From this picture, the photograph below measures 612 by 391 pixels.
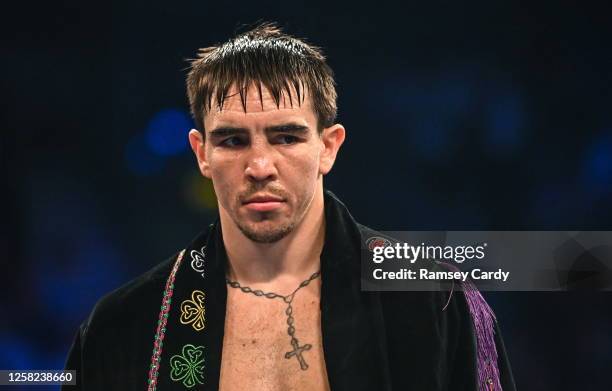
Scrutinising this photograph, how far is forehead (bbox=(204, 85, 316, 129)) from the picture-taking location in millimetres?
2492

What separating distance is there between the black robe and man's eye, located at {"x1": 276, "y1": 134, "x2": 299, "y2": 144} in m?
0.31

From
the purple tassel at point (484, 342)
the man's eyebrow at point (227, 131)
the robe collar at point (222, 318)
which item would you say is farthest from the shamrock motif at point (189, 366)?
the purple tassel at point (484, 342)

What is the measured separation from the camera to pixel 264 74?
8.37ft

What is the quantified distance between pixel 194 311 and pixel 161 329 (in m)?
0.11

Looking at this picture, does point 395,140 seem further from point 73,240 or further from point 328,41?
point 73,240

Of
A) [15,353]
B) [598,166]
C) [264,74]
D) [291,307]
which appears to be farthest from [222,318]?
[598,166]

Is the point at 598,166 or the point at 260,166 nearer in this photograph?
the point at 260,166

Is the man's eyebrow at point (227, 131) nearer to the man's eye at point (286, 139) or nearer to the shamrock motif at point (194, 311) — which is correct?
the man's eye at point (286, 139)

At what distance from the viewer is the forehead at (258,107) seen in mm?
2492

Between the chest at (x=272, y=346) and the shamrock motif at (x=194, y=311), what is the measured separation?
0.08m

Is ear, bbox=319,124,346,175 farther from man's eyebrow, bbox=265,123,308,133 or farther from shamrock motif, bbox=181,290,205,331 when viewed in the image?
shamrock motif, bbox=181,290,205,331

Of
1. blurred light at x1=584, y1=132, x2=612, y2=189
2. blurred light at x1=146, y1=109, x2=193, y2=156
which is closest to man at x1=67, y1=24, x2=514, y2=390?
blurred light at x1=146, y1=109, x2=193, y2=156

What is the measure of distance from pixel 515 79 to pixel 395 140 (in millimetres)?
532

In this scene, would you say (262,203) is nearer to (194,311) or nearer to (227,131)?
(227,131)
